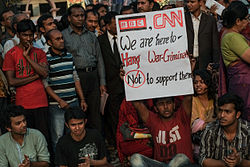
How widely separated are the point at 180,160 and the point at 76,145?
1.21 m

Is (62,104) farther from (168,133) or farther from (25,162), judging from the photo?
(168,133)

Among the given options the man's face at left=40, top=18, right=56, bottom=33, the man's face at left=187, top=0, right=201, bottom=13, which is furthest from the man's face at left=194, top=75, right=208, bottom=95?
the man's face at left=40, top=18, right=56, bottom=33

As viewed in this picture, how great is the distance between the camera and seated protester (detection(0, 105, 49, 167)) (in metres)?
5.08

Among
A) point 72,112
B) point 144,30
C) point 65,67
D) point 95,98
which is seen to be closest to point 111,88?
point 95,98

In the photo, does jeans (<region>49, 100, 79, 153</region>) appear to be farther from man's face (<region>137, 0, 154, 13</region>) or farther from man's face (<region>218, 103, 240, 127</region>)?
man's face (<region>137, 0, 154, 13</region>)

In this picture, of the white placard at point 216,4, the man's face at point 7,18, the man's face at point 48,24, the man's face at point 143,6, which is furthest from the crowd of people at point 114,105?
the white placard at point 216,4

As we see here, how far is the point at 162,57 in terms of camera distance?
469 centimetres

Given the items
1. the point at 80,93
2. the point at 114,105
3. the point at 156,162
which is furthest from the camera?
the point at 114,105

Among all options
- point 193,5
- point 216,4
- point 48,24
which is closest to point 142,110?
point 193,5

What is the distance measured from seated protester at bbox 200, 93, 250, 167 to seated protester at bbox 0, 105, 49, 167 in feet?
6.11

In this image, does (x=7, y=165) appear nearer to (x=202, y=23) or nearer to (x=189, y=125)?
(x=189, y=125)

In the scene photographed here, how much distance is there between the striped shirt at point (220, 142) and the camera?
4.66 meters

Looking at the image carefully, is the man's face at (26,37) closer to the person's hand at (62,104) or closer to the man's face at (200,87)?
the person's hand at (62,104)

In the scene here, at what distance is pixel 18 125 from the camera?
5086 millimetres
